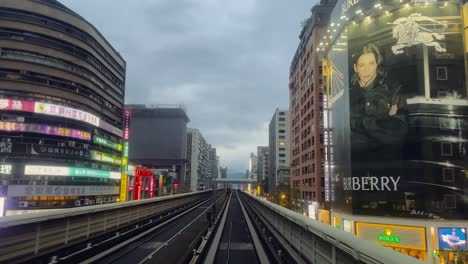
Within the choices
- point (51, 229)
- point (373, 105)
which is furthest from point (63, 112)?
point (51, 229)

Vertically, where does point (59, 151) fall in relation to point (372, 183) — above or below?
above

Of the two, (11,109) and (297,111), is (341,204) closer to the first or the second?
(11,109)

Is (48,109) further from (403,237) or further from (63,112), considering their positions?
(403,237)

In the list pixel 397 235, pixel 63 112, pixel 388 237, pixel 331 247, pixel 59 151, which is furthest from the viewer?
pixel 59 151

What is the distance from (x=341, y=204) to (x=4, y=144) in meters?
53.5

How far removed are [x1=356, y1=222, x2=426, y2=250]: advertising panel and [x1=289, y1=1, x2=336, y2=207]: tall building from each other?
116 ft

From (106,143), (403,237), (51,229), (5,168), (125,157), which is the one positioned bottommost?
(403,237)

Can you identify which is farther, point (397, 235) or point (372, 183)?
point (372, 183)

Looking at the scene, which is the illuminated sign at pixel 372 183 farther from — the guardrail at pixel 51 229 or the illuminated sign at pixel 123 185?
the illuminated sign at pixel 123 185

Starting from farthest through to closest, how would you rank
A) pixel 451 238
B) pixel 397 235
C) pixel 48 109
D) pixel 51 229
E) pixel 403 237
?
pixel 48 109, pixel 397 235, pixel 403 237, pixel 451 238, pixel 51 229

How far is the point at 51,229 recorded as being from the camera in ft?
41.2

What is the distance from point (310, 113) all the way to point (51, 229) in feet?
259

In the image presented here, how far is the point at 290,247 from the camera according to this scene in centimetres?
1448

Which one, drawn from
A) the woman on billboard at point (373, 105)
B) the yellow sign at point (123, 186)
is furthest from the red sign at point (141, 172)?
the woman on billboard at point (373, 105)
